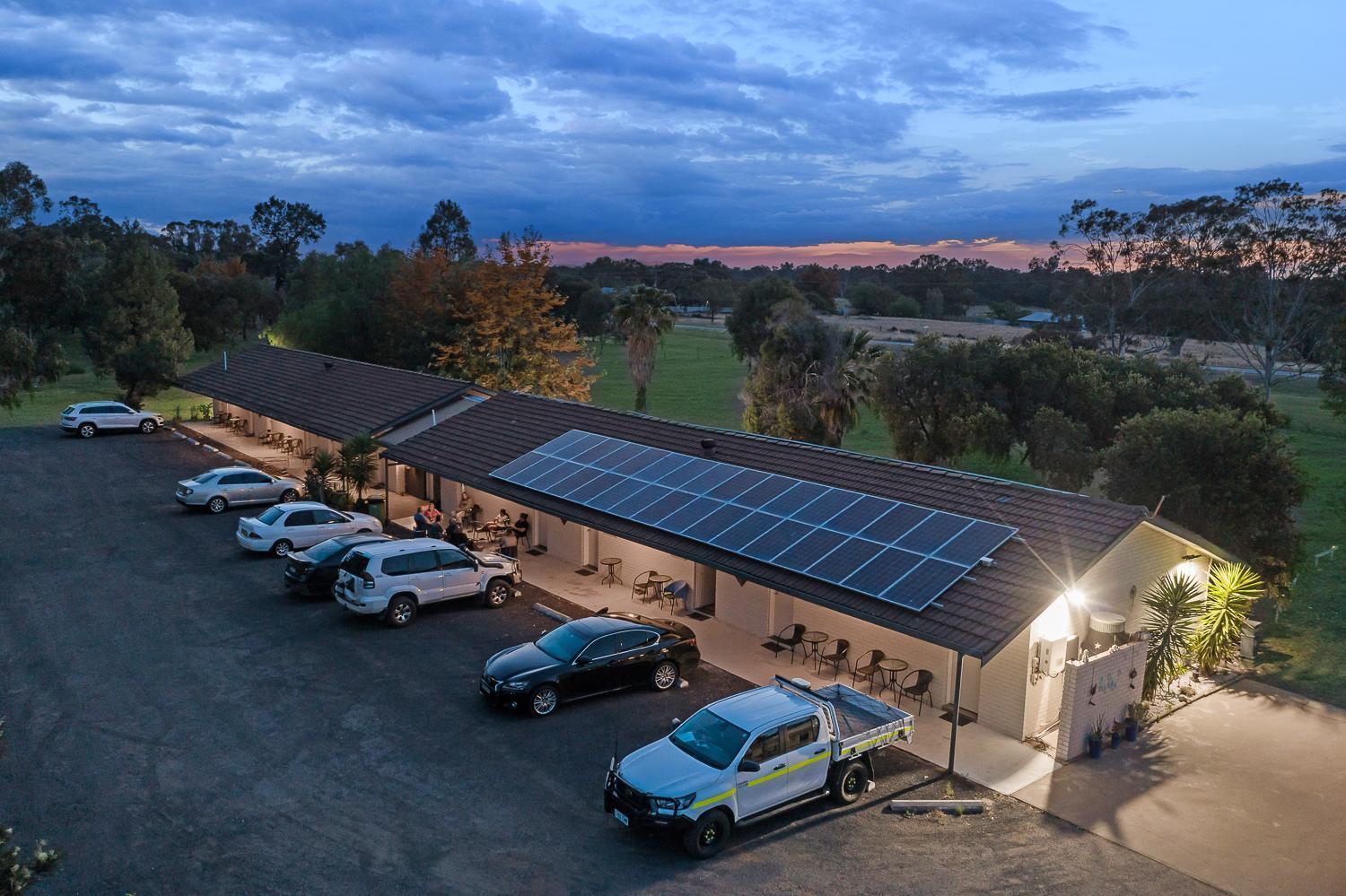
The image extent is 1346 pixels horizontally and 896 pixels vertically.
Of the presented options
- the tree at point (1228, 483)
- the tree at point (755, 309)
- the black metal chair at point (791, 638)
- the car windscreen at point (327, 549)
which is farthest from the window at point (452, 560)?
the tree at point (755, 309)

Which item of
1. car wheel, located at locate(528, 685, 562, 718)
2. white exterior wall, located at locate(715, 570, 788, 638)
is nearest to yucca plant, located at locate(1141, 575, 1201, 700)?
white exterior wall, located at locate(715, 570, 788, 638)

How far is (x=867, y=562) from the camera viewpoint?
660 inches

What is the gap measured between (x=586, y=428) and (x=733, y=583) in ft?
27.6

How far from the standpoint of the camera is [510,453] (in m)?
26.2

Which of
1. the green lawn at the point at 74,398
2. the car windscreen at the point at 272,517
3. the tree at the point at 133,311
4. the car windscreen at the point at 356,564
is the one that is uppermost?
the tree at the point at 133,311

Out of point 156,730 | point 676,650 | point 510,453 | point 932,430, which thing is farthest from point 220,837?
point 932,430

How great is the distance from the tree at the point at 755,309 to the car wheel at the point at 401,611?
42.7m

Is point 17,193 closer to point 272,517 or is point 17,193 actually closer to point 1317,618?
point 272,517

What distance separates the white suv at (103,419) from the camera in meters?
41.5

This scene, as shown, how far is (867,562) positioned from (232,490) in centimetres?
2132

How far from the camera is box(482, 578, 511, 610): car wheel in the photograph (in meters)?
21.1

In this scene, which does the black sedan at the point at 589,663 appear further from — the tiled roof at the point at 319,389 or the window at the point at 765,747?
the tiled roof at the point at 319,389

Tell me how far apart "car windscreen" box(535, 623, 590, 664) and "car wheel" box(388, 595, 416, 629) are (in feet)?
15.3

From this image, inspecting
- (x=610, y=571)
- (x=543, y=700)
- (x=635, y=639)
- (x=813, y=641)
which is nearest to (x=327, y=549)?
(x=610, y=571)
